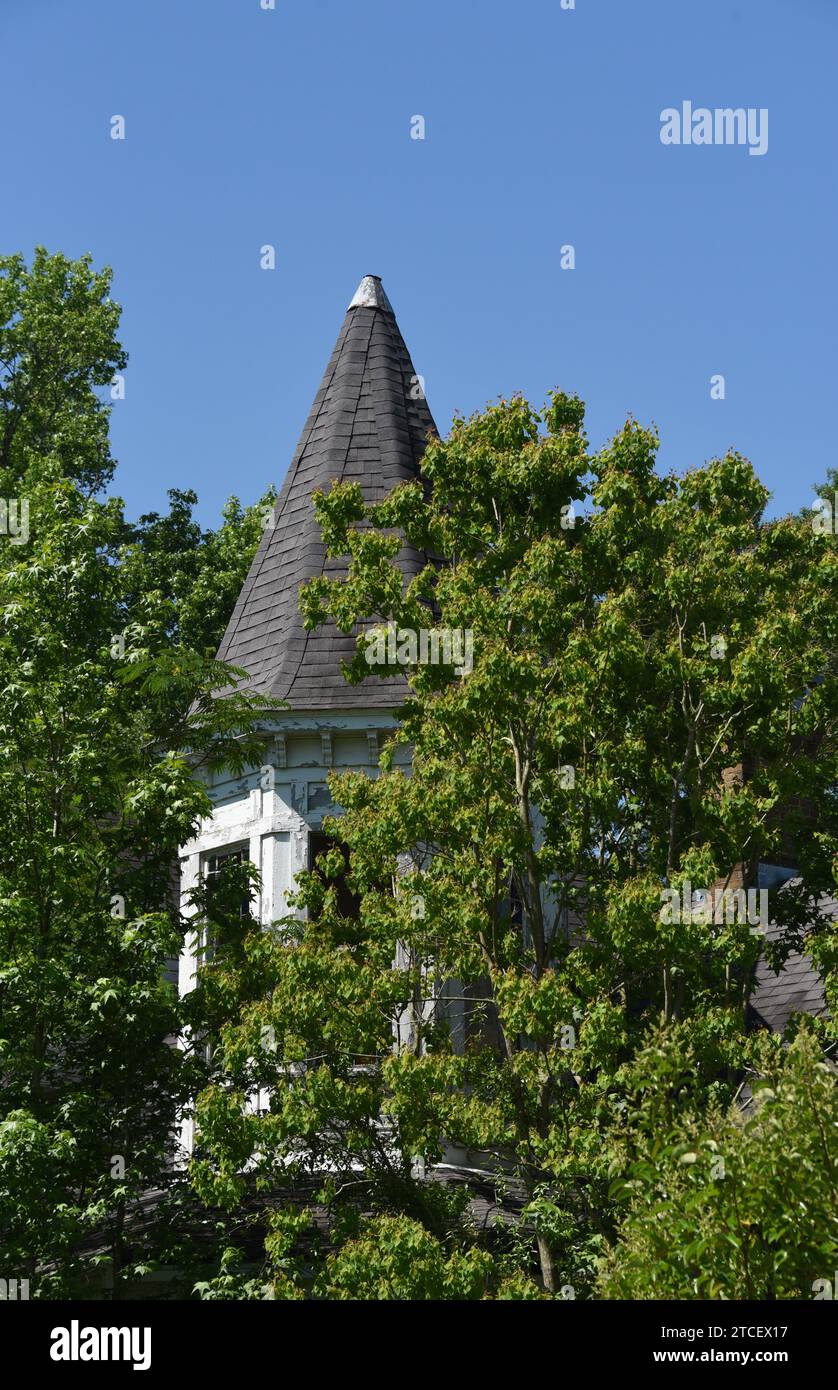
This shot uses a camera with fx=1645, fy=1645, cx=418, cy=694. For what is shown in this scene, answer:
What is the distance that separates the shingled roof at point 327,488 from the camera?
18766 millimetres

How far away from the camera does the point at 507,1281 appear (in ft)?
42.2

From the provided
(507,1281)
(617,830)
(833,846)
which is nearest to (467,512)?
(617,830)

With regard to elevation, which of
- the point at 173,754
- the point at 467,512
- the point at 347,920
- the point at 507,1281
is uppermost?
the point at 467,512

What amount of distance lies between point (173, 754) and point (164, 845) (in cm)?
89

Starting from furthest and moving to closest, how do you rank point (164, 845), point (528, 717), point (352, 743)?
point (352, 743), point (164, 845), point (528, 717)

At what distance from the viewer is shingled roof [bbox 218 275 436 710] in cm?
1877

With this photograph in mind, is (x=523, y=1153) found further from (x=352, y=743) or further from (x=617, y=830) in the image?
(x=352, y=743)

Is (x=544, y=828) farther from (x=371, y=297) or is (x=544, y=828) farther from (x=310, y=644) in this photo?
(x=371, y=297)

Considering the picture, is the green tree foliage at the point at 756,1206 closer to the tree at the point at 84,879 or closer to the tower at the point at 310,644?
the tree at the point at 84,879

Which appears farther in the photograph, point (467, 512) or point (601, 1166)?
point (467, 512)

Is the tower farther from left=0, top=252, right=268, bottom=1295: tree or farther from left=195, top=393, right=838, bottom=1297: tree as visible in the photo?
left=195, top=393, right=838, bottom=1297: tree

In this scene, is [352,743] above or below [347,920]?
above

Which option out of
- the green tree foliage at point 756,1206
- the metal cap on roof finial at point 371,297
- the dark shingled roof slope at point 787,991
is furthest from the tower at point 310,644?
the green tree foliage at point 756,1206
